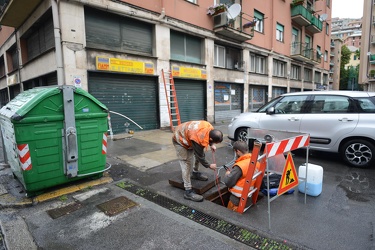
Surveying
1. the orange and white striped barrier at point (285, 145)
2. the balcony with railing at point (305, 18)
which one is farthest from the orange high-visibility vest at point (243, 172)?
the balcony with railing at point (305, 18)

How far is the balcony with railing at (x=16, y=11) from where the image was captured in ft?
30.0

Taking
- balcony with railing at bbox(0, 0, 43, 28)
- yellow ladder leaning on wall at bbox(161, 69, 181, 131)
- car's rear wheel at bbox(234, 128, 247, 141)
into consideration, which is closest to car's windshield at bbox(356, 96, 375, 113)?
car's rear wheel at bbox(234, 128, 247, 141)

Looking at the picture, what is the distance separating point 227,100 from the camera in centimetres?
1480

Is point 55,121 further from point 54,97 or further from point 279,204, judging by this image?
point 279,204

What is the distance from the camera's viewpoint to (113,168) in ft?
16.8

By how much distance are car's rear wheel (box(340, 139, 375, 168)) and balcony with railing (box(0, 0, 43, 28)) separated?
11362mm

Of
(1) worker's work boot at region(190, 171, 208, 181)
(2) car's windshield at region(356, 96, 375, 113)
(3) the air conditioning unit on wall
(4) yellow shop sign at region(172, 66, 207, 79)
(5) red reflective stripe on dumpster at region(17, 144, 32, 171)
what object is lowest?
(1) worker's work boot at region(190, 171, 208, 181)

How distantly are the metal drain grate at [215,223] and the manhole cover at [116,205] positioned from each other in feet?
0.92

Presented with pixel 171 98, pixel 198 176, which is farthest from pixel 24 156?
pixel 171 98

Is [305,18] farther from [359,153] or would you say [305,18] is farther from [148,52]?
[359,153]

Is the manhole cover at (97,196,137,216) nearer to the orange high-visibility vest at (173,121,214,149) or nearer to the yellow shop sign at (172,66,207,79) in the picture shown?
the orange high-visibility vest at (173,121,214,149)

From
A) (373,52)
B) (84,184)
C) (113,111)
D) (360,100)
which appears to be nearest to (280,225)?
(84,184)

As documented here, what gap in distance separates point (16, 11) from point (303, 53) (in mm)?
22091

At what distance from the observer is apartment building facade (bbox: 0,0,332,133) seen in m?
8.31
